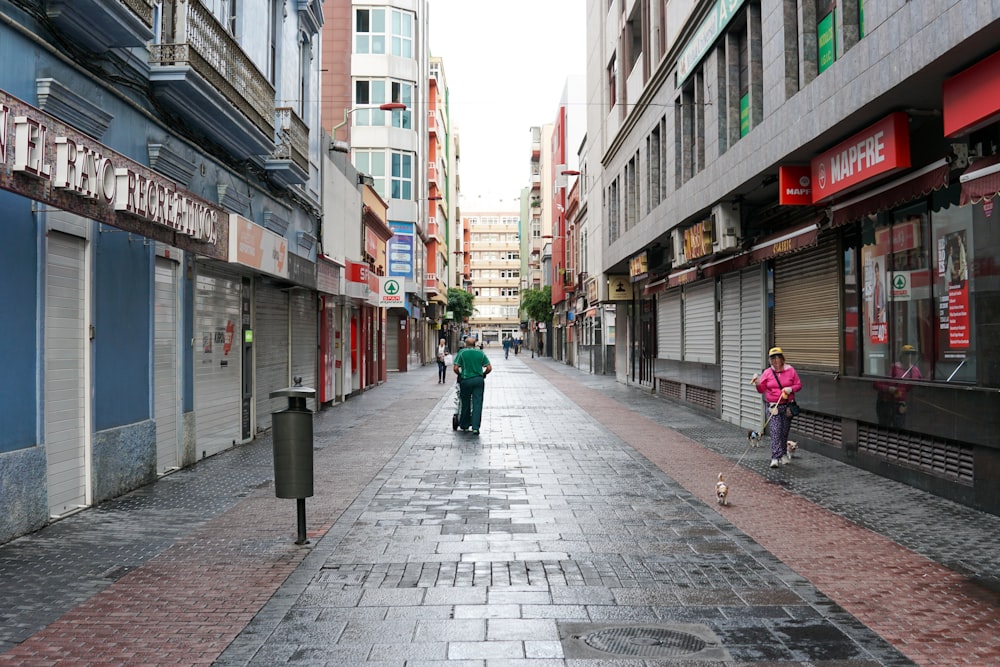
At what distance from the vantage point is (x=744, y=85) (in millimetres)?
15234

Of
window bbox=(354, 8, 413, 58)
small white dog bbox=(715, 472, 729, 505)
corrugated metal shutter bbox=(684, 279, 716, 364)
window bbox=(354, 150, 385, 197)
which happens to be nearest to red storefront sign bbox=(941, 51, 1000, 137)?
small white dog bbox=(715, 472, 729, 505)

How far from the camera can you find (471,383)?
15.0 metres

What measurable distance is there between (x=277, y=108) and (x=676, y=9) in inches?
361

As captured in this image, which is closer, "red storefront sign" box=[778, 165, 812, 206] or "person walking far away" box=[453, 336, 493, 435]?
"red storefront sign" box=[778, 165, 812, 206]

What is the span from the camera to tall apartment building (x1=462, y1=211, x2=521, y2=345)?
5138 inches

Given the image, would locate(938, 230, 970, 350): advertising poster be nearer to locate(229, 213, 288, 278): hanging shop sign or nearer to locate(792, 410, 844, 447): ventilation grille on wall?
locate(792, 410, 844, 447): ventilation grille on wall

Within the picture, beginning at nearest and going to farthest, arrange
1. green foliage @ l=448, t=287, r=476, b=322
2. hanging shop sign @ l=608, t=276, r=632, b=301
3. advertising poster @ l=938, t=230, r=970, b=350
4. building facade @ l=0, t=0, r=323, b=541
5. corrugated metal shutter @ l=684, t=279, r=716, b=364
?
building facade @ l=0, t=0, r=323, b=541, advertising poster @ l=938, t=230, r=970, b=350, corrugated metal shutter @ l=684, t=279, r=716, b=364, hanging shop sign @ l=608, t=276, r=632, b=301, green foliage @ l=448, t=287, r=476, b=322

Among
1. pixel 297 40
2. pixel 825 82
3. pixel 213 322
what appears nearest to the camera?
pixel 825 82

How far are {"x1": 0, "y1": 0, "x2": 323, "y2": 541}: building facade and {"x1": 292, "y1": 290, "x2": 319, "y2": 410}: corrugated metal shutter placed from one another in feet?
8.40

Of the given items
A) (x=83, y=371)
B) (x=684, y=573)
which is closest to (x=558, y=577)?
(x=684, y=573)

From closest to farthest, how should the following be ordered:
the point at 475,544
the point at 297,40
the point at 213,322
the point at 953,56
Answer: the point at 475,544
the point at 953,56
the point at 213,322
the point at 297,40

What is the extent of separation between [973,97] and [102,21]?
761cm

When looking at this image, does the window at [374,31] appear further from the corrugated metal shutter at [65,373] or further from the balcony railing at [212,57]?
the corrugated metal shutter at [65,373]

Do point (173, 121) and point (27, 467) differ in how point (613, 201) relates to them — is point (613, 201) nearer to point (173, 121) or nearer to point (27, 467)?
point (173, 121)
